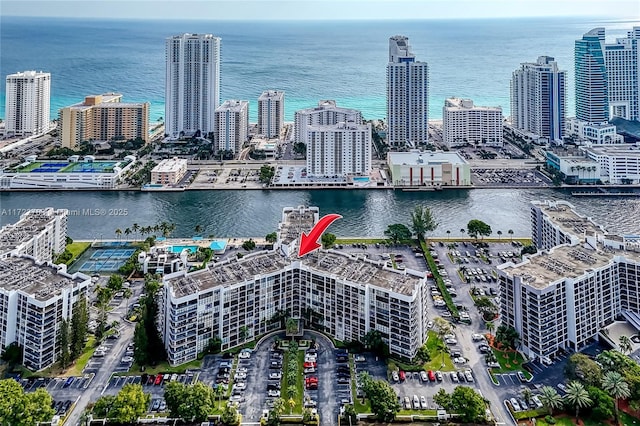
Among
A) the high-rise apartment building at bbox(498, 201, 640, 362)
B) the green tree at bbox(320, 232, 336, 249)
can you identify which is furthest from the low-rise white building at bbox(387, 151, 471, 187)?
the high-rise apartment building at bbox(498, 201, 640, 362)

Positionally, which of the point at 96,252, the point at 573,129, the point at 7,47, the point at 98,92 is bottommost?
the point at 96,252

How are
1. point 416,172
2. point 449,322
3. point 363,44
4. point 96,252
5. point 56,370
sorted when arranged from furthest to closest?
1. point 363,44
2. point 416,172
3. point 96,252
4. point 449,322
5. point 56,370

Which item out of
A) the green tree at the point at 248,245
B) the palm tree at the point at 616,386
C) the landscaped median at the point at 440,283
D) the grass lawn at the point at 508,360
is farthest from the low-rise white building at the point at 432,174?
the palm tree at the point at 616,386

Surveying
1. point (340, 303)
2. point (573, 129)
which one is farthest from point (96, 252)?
point (573, 129)

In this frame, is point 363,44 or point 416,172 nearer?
point 416,172

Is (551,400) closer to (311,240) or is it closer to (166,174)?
(311,240)

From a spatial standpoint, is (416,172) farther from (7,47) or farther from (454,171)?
(7,47)

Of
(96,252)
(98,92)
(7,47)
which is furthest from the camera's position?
(7,47)

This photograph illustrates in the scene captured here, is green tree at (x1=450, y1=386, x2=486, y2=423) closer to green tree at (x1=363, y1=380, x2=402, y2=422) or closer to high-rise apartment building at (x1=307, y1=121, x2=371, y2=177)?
green tree at (x1=363, y1=380, x2=402, y2=422)
